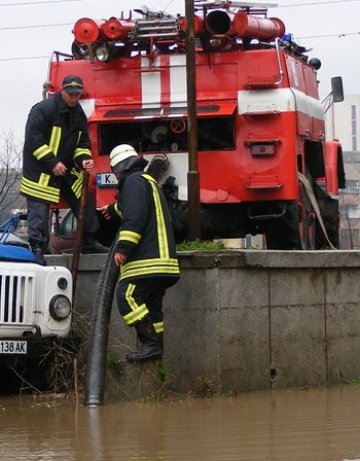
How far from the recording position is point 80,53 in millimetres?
13266

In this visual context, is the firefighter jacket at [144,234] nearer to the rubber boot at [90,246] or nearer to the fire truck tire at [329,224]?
the rubber boot at [90,246]

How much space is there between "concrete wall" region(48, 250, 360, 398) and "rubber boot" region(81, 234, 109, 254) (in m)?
0.30

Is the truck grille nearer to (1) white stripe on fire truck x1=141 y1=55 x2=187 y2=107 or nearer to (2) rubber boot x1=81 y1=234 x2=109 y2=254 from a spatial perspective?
(2) rubber boot x1=81 y1=234 x2=109 y2=254

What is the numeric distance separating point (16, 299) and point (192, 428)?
1.98m

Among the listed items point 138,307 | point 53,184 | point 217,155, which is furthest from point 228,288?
point 217,155

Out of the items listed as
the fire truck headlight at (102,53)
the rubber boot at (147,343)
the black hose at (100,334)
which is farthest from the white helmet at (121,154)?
the fire truck headlight at (102,53)

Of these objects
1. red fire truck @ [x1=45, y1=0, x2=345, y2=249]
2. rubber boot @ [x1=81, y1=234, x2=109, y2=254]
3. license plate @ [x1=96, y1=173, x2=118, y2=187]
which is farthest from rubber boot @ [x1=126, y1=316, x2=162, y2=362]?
license plate @ [x1=96, y1=173, x2=118, y2=187]

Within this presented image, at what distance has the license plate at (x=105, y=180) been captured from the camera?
13.0m

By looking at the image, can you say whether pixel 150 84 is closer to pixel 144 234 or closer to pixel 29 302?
pixel 144 234

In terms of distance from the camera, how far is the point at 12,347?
9.23 meters

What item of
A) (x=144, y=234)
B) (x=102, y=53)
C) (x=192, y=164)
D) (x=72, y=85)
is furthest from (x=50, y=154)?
(x=102, y=53)

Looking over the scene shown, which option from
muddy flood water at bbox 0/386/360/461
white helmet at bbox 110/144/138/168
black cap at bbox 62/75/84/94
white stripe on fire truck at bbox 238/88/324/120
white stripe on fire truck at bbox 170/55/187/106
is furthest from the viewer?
white stripe on fire truck at bbox 170/55/187/106

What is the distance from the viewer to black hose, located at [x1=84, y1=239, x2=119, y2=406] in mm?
9352

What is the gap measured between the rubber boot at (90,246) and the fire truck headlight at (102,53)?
9.37ft
